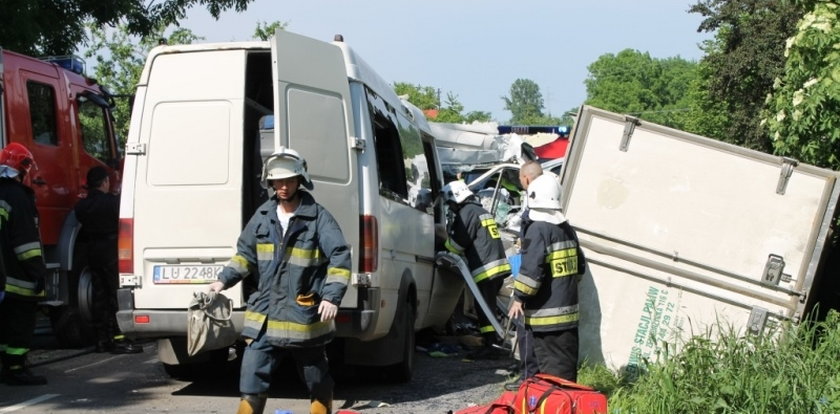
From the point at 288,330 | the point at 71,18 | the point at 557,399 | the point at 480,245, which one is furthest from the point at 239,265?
the point at 71,18

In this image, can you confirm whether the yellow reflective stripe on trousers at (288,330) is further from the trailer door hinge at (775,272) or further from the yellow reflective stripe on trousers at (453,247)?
the yellow reflective stripe on trousers at (453,247)

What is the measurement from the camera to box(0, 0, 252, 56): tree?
1305 cm

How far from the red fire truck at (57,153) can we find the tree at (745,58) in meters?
20.5

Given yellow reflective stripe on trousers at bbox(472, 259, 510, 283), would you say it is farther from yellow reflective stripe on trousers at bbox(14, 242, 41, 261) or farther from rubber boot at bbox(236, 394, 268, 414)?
rubber boot at bbox(236, 394, 268, 414)

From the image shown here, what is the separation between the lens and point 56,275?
34.9 feet

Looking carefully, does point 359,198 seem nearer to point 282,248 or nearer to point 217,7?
point 282,248

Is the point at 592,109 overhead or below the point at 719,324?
overhead

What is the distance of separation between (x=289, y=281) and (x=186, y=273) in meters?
1.83

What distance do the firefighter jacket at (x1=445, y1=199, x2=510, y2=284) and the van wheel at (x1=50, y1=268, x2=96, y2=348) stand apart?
12.5 feet

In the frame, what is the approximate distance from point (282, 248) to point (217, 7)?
35.8ft

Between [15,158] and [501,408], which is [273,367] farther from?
[15,158]

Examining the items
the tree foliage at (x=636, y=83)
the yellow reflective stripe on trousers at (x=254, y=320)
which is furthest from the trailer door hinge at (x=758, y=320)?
the tree foliage at (x=636, y=83)

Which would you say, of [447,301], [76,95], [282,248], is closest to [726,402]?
[282,248]

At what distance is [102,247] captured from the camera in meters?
10.7
